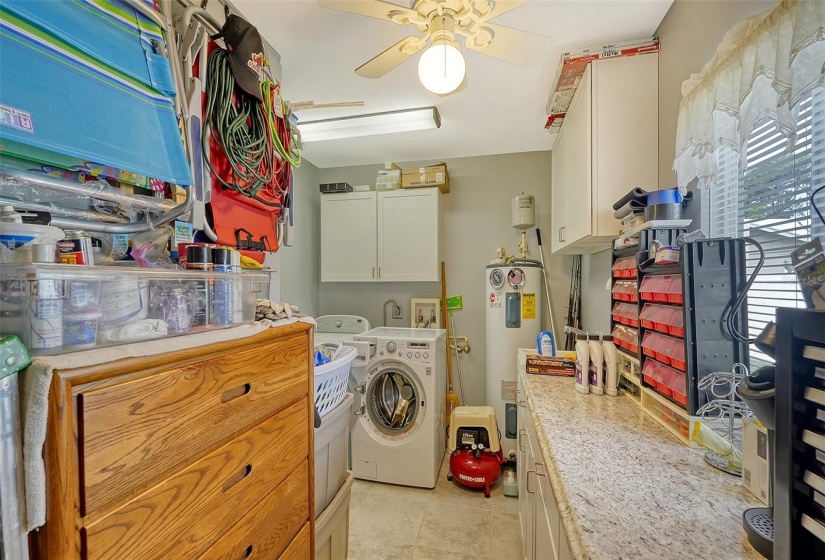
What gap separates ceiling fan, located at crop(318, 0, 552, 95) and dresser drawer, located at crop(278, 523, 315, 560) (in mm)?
1589

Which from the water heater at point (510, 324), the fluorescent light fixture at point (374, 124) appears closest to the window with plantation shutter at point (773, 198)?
the water heater at point (510, 324)

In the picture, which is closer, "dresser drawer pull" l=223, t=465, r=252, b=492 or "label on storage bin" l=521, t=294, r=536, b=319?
"dresser drawer pull" l=223, t=465, r=252, b=492

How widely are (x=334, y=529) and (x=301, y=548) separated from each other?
37 cm

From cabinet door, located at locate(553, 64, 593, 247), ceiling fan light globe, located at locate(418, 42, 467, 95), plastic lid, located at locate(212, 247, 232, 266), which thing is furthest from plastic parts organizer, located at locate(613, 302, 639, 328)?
plastic lid, located at locate(212, 247, 232, 266)

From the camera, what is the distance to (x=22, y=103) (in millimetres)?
576

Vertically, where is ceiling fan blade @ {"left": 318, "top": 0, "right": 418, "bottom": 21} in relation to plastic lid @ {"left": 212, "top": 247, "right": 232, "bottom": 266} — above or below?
above

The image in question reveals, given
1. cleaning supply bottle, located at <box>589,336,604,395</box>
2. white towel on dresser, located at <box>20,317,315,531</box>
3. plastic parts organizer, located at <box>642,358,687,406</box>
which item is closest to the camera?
white towel on dresser, located at <box>20,317,315,531</box>

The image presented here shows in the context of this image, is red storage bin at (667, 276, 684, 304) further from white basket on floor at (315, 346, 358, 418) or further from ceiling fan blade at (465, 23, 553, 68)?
white basket on floor at (315, 346, 358, 418)

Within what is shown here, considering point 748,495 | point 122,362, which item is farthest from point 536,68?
point 122,362

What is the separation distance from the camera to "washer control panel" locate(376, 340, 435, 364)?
2389mm

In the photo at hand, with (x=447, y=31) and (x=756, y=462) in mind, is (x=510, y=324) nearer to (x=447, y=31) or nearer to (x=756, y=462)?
(x=756, y=462)

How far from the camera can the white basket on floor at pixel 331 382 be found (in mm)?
1187

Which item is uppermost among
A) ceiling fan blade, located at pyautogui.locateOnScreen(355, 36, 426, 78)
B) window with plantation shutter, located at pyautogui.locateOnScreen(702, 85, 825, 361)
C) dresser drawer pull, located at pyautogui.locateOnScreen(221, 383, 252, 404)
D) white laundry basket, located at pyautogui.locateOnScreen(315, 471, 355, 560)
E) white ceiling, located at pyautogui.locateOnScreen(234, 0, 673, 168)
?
white ceiling, located at pyautogui.locateOnScreen(234, 0, 673, 168)

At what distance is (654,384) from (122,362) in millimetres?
1508
